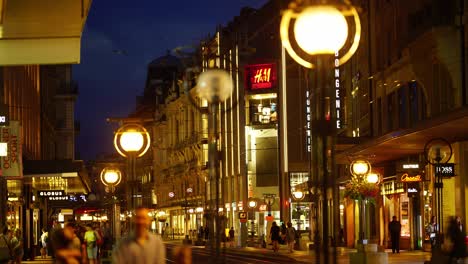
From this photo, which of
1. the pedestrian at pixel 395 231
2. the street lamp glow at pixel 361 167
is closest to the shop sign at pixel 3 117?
the street lamp glow at pixel 361 167

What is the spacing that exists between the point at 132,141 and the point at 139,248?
11.3 metres

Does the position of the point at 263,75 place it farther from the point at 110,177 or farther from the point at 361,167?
the point at 110,177

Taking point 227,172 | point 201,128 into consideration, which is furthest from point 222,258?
point 201,128

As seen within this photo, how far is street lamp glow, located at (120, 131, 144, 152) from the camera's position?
22672 mm

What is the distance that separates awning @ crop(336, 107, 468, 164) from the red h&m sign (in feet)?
103

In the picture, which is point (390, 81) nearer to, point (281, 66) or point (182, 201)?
point (281, 66)

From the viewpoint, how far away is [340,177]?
208 ft

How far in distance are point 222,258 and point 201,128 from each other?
91.8 metres

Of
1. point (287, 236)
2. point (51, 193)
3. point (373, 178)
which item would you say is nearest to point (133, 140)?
point (373, 178)

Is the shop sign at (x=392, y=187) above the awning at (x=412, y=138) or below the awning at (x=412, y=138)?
below

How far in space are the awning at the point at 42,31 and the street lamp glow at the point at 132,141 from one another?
2966 millimetres

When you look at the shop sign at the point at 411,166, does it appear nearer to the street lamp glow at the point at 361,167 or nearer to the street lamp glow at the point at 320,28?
the street lamp glow at the point at 361,167

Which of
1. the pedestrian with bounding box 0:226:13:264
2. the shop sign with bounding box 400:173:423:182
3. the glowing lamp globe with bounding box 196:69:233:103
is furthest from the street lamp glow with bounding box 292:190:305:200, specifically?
the glowing lamp globe with bounding box 196:69:233:103

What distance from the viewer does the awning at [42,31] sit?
22.9m
